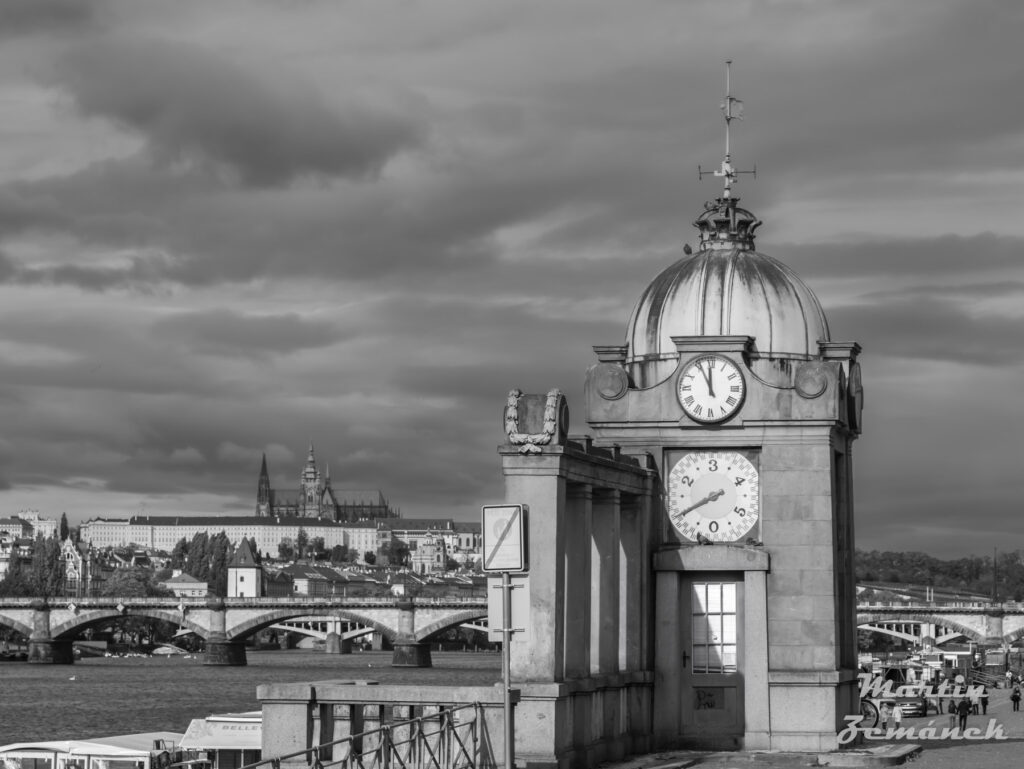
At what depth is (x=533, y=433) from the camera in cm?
2672

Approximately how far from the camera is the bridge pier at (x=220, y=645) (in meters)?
180

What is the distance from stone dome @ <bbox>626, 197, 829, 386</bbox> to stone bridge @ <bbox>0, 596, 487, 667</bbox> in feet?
457

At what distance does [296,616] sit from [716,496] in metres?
149

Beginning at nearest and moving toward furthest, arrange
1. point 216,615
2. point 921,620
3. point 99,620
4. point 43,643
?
1. point 921,620
2. point 216,615
3. point 43,643
4. point 99,620

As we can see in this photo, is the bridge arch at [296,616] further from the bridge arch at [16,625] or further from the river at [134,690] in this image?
the bridge arch at [16,625]

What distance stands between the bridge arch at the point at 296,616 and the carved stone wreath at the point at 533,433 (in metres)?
149

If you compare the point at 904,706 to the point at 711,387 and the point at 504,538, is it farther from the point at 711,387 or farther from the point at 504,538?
the point at 504,538

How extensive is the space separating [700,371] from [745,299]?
6.18 feet

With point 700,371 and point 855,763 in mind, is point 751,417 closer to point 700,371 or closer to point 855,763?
point 700,371

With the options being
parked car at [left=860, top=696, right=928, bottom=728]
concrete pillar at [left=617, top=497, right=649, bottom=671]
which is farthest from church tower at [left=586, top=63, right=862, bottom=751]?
parked car at [left=860, top=696, right=928, bottom=728]

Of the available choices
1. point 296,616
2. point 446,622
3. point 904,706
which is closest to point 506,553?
point 904,706

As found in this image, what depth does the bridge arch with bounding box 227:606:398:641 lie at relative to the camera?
17575 centimetres

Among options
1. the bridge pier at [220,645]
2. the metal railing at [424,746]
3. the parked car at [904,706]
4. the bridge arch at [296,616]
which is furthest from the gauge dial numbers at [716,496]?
the bridge pier at [220,645]

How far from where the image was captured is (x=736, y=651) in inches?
1278
